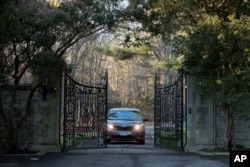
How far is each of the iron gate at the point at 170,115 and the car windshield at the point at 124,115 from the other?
72.7 inches

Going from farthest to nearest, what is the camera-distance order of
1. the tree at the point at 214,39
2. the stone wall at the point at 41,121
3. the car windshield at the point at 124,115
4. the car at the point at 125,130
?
the car windshield at the point at 124,115 → the car at the point at 125,130 → the stone wall at the point at 41,121 → the tree at the point at 214,39

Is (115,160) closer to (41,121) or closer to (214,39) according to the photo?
(41,121)

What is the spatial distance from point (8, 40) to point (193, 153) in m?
6.78

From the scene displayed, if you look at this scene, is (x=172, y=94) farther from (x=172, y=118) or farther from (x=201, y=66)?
(x=201, y=66)

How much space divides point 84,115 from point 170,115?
10.7 ft

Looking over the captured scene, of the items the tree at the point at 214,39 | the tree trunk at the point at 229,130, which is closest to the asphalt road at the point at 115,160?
the tree trunk at the point at 229,130

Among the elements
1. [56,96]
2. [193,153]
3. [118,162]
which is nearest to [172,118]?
[193,153]

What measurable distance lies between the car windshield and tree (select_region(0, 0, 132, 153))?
6178 millimetres

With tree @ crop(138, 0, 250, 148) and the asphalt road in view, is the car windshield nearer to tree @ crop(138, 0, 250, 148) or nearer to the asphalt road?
the asphalt road

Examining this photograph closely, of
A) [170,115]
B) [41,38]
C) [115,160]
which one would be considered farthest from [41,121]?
[170,115]

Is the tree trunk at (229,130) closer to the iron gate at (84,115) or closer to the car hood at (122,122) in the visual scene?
the iron gate at (84,115)

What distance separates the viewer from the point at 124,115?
21.8 metres

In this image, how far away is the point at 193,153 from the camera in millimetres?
15992

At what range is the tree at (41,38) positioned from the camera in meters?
14.0
